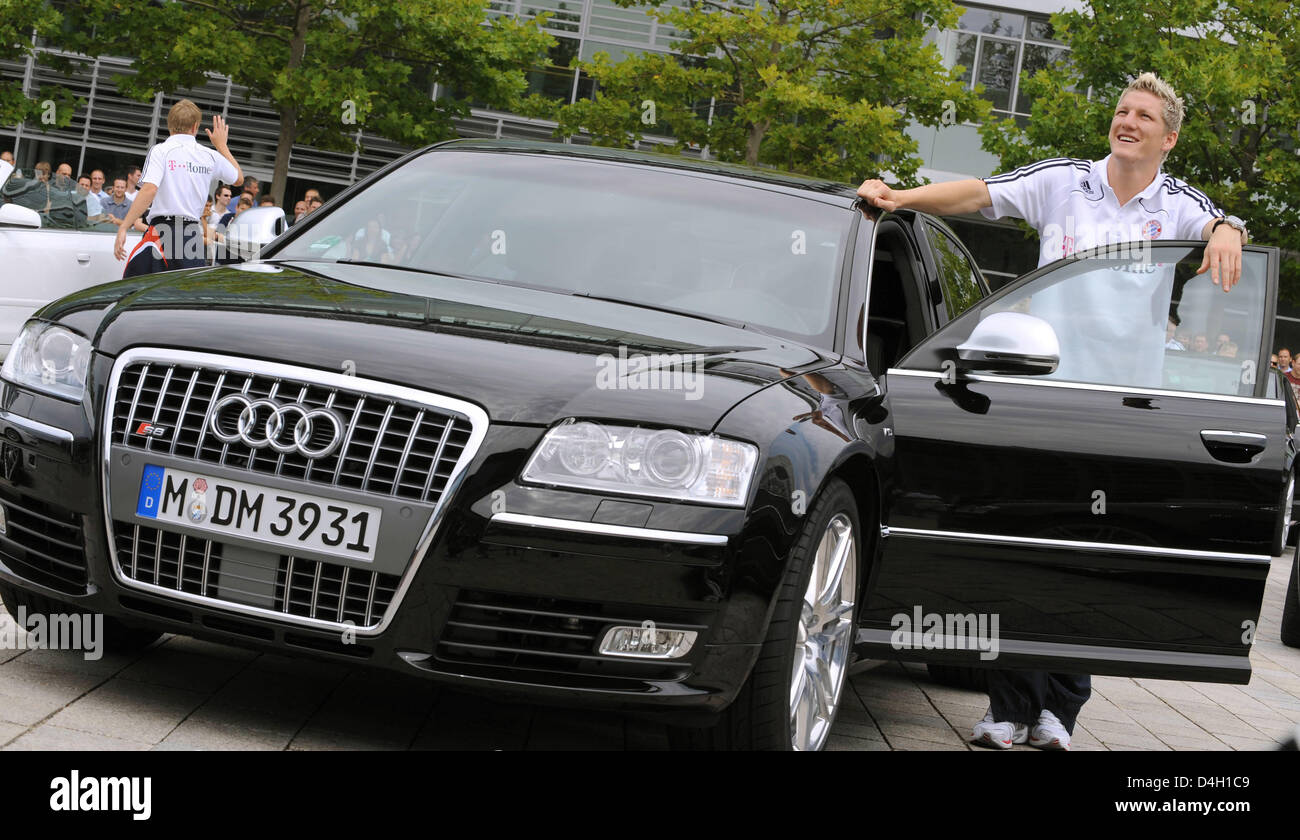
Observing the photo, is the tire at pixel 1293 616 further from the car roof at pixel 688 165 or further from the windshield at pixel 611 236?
the windshield at pixel 611 236

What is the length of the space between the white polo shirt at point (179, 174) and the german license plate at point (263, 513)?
23.9 feet

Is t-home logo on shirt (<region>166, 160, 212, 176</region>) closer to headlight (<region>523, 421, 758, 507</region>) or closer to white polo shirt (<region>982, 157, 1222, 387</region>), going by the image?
white polo shirt (<region>982, 157, 1222, 387</region>)

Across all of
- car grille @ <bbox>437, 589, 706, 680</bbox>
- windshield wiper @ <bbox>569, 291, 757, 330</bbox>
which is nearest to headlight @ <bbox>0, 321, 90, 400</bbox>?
car grille @ <bbox>437, 589, 706, 680</bbox>

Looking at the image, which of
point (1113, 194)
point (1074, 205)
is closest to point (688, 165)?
point (1074, 205)

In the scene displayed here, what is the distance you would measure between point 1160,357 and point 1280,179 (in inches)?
878

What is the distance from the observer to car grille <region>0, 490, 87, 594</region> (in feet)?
12.4

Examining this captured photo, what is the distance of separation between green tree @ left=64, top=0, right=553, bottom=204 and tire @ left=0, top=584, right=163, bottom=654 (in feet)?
63.7

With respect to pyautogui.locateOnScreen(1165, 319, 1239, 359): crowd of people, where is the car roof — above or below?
above

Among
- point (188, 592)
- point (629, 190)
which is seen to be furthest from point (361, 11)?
point (188, 592)

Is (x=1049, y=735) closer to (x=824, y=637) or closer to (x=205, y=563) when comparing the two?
(x=824, y=637)

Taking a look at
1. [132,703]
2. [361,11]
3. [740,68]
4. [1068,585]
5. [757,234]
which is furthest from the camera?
[740,68]

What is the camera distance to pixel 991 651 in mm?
4449

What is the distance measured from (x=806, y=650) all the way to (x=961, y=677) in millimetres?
2286

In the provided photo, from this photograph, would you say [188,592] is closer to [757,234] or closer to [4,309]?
[757,234]
